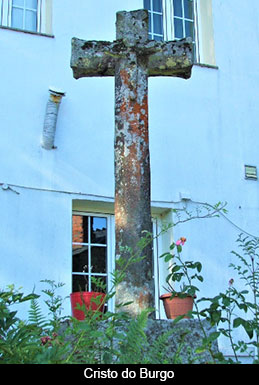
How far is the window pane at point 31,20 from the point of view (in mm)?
7348

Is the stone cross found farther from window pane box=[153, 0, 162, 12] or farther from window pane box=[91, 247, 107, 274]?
window pane box=[153, 0, 162, 12]

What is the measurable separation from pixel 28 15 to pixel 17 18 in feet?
0.43

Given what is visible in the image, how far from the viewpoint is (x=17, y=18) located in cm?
736

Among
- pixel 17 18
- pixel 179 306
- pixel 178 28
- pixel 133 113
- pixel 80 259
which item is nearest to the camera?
pixel 133 113

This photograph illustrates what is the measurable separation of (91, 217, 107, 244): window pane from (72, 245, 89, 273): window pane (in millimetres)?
146

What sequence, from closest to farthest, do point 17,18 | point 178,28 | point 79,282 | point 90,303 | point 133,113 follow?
1. point 90,303
2. point 133,113
3. point 79,282
4. point 17,18
5. point 178,28

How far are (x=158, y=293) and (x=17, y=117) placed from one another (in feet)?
7.21

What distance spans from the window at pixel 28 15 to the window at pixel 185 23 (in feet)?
4.10

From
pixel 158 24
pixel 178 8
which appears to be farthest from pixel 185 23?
pixel 158 24

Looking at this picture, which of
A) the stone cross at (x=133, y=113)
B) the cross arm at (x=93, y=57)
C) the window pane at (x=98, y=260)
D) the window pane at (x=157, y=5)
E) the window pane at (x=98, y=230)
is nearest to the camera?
the stone cross at (x=133, y=113)

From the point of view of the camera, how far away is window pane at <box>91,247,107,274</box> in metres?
6.71

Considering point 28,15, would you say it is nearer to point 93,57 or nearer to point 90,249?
point 90,249

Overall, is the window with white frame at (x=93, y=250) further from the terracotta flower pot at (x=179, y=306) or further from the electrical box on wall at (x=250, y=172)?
the terracotta flower pot at (x=179, y=306)

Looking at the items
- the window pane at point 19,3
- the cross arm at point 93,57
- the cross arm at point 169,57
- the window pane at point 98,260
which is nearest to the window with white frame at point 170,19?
the window pane at point 19,3
